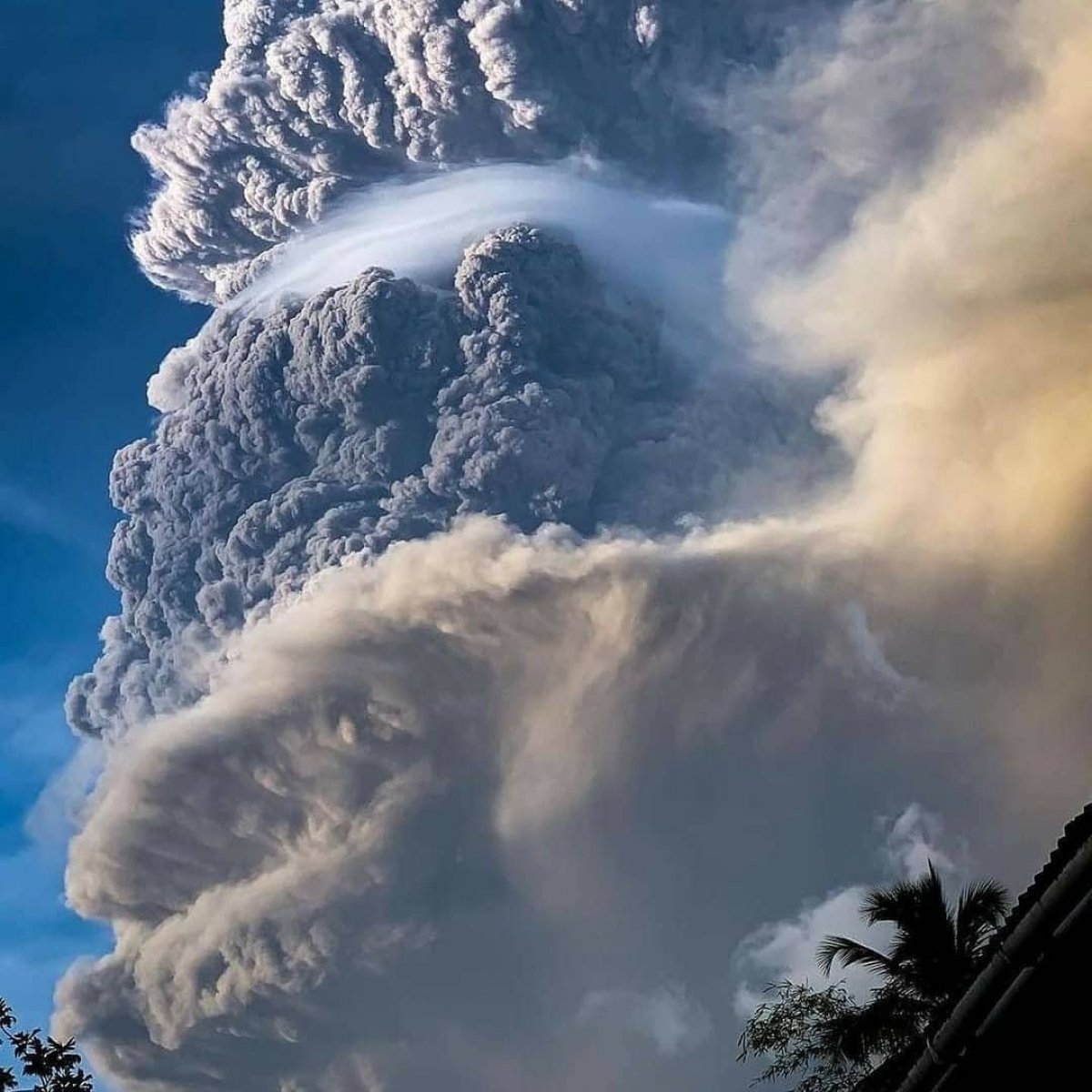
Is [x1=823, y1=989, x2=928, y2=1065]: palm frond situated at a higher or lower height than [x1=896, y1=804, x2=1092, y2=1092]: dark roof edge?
higher

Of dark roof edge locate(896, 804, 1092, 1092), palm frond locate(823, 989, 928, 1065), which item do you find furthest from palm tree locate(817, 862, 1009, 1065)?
dark roof edge locate(896, 804, 1092, 1092)

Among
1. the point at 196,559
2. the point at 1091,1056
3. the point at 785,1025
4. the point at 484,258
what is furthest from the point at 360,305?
the point at 1091,1056

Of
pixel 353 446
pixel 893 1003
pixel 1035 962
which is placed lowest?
pixel 1035 962

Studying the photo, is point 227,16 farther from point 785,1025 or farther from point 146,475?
point 785,1025

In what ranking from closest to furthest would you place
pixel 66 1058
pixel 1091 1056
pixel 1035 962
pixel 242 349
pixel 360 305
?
pixel 1035 962 < pixel 1091 1056 < pixel 66 1058 < pixel 360 305 < pixel 242 349

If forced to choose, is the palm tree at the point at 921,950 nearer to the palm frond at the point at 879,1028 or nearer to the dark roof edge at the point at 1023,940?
the palm frond at the point at 879,1028

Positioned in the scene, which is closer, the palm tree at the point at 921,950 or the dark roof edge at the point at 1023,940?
the dark roof edge at the point at 1023,940

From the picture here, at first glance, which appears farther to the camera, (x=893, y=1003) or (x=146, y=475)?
(x=146, y=475)

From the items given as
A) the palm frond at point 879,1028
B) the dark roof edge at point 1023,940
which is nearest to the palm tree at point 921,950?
the palm frond at point 879,1028

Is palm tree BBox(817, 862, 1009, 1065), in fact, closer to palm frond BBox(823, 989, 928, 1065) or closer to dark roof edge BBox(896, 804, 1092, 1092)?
palm frond BBox(823, 989, 928, 1065)
